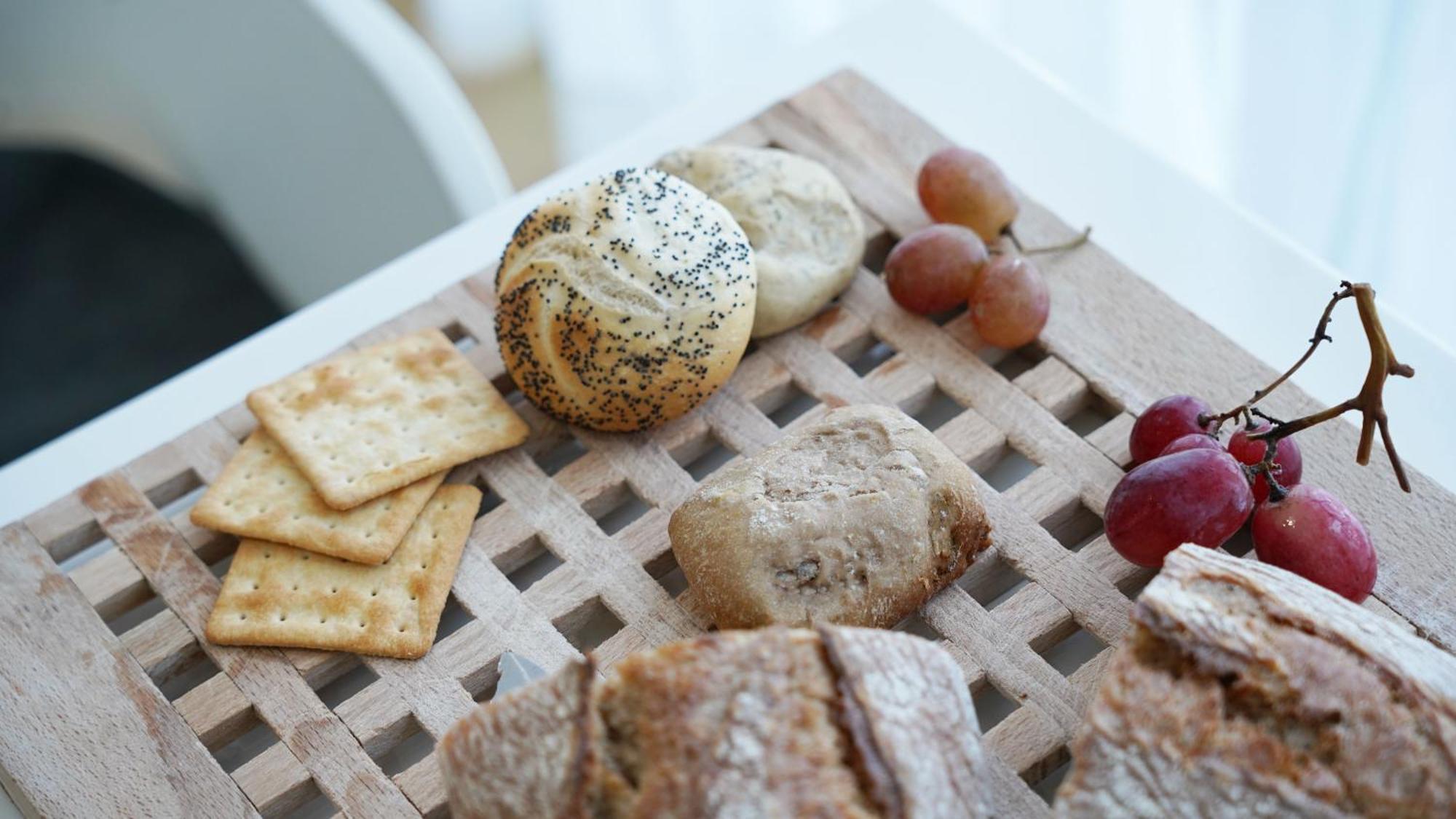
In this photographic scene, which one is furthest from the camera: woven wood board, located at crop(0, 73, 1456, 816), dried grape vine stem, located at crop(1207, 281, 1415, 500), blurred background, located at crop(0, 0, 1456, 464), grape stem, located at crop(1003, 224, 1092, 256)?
blurred background, located at crop(0, 0, 1456, 464)

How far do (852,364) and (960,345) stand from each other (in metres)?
0.14

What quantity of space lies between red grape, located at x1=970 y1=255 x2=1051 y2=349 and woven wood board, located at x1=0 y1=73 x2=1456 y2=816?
0.15ft

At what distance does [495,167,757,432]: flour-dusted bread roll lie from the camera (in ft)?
4.44

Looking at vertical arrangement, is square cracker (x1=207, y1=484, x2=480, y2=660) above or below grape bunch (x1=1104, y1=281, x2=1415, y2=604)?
below

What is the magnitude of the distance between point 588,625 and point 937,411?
476 millimetres

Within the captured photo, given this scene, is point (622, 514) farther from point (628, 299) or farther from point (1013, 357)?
point (1013, 357)

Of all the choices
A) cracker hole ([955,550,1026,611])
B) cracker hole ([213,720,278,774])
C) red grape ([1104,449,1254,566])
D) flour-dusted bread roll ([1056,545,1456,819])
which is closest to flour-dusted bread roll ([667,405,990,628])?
cracker hole ([955,550,1026,611])

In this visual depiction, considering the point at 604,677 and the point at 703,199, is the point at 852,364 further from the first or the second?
the point at 604,677

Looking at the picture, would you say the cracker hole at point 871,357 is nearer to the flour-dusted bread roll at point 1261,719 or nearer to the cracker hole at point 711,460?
the cracker hole at point 711,460

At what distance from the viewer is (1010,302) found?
1443mm

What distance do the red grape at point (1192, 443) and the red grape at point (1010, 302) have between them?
0.24m

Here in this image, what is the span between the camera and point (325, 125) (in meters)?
2.06

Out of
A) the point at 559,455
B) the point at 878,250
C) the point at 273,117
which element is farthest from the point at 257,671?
the point at 273,117

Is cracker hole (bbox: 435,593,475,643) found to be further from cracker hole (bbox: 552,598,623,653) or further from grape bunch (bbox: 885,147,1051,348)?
grape bunch (bbox: 885,147,1051,348)
